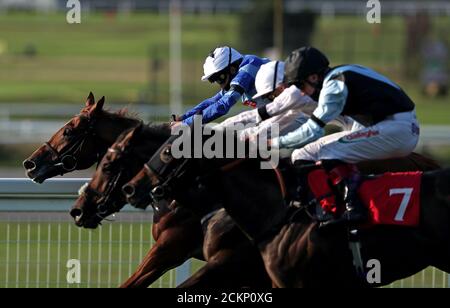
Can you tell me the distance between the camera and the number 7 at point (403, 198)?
20.6 feet

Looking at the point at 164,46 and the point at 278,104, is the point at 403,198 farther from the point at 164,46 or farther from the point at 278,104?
the point at 164,46

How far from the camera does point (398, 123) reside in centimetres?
661

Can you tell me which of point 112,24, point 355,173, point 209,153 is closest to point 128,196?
point 209,153

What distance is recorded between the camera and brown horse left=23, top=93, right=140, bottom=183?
24.2 ft

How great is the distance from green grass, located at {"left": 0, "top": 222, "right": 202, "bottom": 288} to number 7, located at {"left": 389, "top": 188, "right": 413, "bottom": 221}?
7.13ft

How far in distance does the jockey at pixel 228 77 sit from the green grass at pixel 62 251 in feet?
3.01

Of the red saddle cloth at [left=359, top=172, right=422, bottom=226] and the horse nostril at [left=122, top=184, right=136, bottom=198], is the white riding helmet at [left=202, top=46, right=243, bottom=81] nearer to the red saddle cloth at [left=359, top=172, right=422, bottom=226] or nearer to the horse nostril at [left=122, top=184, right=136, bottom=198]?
the horse nostril at [left=122, top=184, right=136, bottom=198]

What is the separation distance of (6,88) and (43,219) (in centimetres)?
2727

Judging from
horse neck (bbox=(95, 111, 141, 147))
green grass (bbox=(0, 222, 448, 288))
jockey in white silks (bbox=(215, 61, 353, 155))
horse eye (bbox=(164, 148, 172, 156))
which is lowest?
green grass (bbox=(0, 222, 448, 288))

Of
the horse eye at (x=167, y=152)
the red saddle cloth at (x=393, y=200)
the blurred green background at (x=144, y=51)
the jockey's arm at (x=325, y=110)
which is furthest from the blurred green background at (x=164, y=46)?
the red saddle cloth at (x=393, y=200)

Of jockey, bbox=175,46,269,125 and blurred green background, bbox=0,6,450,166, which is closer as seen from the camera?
jockey, bbox=175,46,269,125

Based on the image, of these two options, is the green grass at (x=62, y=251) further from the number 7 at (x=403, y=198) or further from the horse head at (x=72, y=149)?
the number 7 at (x=403, y=198)

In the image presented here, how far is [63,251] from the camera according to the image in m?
7.96

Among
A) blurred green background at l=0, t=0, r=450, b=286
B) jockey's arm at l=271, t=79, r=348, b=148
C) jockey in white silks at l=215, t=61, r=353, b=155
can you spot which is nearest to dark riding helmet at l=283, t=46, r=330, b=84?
jockey's arm at l=271, t=79, r=348, b=148
